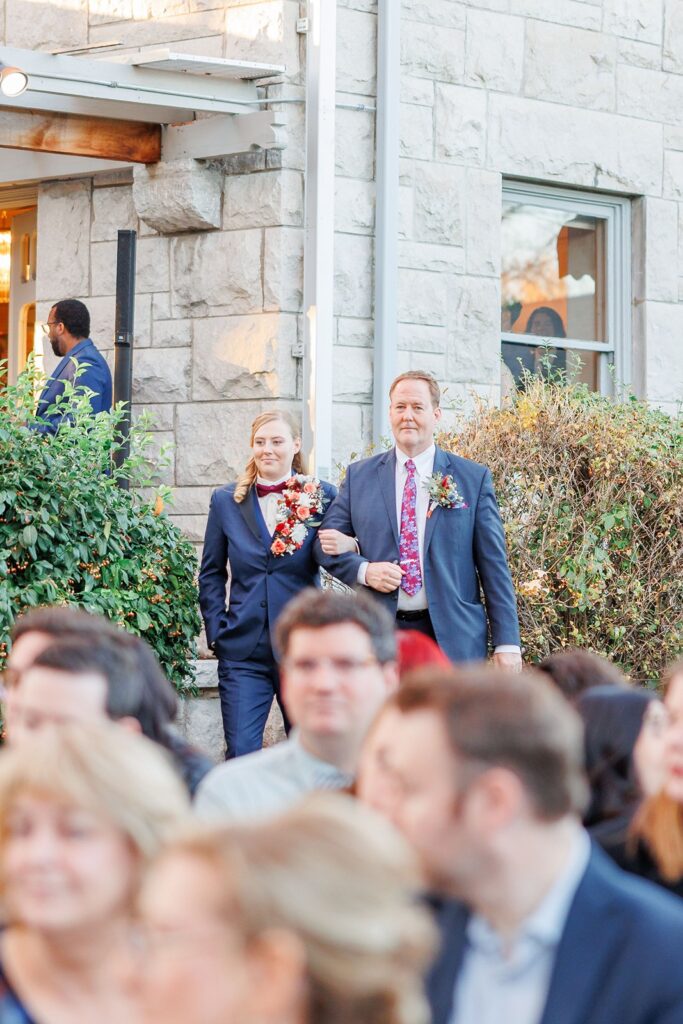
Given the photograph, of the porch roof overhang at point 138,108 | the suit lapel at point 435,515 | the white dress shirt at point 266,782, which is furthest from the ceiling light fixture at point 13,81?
the white dress shirt at point 266,782

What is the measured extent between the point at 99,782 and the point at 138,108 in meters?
7.41

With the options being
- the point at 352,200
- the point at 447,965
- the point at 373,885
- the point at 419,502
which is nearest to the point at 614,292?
the point at 352,200

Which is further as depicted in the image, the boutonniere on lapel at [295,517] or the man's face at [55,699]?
the boutonniere on lapel at [295,517]

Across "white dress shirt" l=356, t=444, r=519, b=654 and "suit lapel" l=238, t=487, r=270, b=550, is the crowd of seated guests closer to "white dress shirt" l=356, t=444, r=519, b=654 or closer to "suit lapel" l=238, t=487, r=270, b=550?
"white dress shirt" l=356, t=444, r=519, b=654

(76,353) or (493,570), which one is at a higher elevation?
(76,353)

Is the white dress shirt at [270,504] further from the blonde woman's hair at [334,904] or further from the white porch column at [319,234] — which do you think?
the blonde woman's hair at [334,904]

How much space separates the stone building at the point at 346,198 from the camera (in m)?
9.02

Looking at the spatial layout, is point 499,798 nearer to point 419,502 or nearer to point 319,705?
point 319,705

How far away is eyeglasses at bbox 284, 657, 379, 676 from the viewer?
12.3 ft

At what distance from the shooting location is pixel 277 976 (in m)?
1.66

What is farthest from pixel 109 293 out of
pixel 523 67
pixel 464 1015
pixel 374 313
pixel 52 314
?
pixel 464 1015

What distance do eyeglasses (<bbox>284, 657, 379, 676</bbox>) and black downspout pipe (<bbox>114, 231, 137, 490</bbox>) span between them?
196 inches

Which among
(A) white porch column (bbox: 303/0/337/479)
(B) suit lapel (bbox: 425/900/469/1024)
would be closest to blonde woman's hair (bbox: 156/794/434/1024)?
(B) suit lapel (bbox: 425/900/469/1024)

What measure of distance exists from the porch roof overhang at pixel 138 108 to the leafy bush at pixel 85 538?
2247 millimetres
